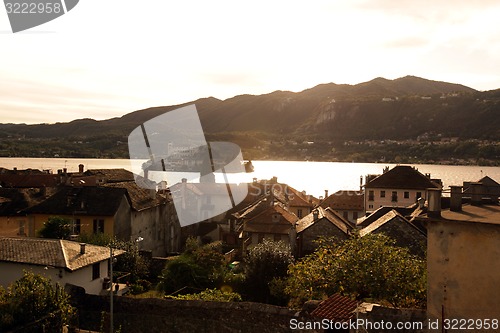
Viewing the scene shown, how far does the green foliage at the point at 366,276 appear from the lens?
867 inches

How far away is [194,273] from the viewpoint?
111 feet

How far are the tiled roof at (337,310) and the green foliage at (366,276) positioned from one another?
4396mm

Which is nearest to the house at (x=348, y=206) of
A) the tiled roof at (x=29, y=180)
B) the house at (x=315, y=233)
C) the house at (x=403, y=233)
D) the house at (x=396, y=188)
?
the house at (x=396, y=188)

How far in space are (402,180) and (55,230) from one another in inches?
1973

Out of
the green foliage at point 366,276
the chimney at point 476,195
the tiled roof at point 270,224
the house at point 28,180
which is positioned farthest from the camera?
the house at point 28,180

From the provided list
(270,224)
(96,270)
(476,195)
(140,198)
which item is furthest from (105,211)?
(476,195)

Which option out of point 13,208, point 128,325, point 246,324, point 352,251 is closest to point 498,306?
point 352,251

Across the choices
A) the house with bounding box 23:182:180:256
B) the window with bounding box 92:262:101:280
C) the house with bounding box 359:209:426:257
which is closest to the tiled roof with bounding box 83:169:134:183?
the house with bounding box 23:182:180:256

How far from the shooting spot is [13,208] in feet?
150

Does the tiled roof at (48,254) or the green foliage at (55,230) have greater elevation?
the tiled roof at (48,254)

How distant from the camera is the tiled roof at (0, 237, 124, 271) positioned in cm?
2639

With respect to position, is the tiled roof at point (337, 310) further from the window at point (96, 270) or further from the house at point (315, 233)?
the house at point (315, 233)

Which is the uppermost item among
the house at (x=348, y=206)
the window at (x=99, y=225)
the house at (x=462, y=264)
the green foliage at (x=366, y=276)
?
the house at (x=462, y=264)

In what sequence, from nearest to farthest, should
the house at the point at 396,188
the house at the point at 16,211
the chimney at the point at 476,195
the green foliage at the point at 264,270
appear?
the chimney at the point at 476,195 → the green foliage at the point at 264,270 → the house at the point at 16,211 → the house at the point at 396,188
